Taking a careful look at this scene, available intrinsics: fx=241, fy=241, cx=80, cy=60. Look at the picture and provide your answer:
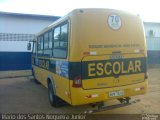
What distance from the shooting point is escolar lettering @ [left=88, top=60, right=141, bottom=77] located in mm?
6027

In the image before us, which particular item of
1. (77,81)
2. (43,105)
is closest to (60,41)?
(77,81)

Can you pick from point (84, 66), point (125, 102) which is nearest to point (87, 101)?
point (84, 66)

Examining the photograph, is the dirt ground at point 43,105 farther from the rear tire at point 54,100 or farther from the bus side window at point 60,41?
the bus side window at point 60,41

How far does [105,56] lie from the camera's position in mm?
6164

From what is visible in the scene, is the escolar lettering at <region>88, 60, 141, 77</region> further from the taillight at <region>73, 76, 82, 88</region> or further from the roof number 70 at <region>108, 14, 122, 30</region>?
the roof number 70 at <region>108, 14, 122, 30</region>

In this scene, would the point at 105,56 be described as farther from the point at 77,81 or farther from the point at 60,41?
the point at 60,41

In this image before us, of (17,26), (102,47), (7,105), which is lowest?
(7,105)

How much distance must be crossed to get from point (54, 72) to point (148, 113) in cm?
307

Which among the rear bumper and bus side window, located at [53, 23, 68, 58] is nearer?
the rear bumper

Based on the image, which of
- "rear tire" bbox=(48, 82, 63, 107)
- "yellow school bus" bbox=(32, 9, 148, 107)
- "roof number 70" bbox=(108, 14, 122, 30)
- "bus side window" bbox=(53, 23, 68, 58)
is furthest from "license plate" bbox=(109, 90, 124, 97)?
"rear tire" bbox=(48, 82, 63, 107)

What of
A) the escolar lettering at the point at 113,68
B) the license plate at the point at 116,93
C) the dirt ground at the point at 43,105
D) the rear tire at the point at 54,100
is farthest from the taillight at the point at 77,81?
the rear tire at the point at 54,100

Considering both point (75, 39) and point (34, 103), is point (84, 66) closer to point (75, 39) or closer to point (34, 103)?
point (75, 39)

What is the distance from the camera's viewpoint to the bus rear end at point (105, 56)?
592 cm

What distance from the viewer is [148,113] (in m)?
7.04
